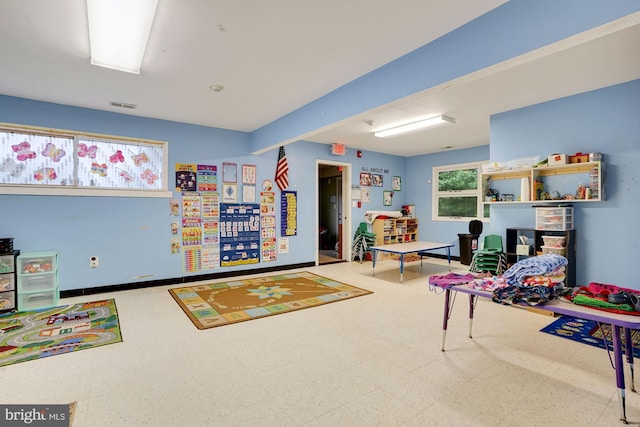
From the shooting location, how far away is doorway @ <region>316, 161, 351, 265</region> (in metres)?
7.42

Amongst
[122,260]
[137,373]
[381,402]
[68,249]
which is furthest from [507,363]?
[68,249]

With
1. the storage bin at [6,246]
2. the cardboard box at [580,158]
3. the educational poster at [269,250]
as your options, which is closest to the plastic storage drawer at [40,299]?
the storage bin at [6,246]

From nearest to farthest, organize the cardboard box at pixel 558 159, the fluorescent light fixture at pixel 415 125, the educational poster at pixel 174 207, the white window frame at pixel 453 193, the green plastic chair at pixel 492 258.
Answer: the cardboard box at pixel 558 159
the green plastic chair at pixel 492 258
the fluorescent light fixture at pixel 415 125
the educational poster at pixel 174 207
the white window frame at pixel 453 193

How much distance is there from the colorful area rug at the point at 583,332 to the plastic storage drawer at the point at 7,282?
6.20 metres

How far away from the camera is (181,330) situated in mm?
3283

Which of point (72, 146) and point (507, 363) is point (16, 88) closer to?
point (72, 146)

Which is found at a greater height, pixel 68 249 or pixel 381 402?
pixel 68 249

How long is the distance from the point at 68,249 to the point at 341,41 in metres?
4.61

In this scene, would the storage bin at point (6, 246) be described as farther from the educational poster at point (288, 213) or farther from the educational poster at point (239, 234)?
the educational poster at point (288, 213)

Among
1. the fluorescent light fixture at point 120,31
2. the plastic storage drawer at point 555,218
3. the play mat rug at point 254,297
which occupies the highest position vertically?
the fluorescent light fixture at point 120,31

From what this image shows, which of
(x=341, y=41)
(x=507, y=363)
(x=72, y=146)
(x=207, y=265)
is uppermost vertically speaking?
(x=341, y=41)

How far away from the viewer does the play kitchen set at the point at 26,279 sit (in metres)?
3.72

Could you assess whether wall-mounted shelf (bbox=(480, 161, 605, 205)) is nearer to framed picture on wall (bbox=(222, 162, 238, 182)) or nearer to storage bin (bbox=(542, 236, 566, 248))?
storage bin (bbox=(542, 236, 566, 248))

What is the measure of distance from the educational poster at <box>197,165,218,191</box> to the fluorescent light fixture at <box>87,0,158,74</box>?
2.37m
